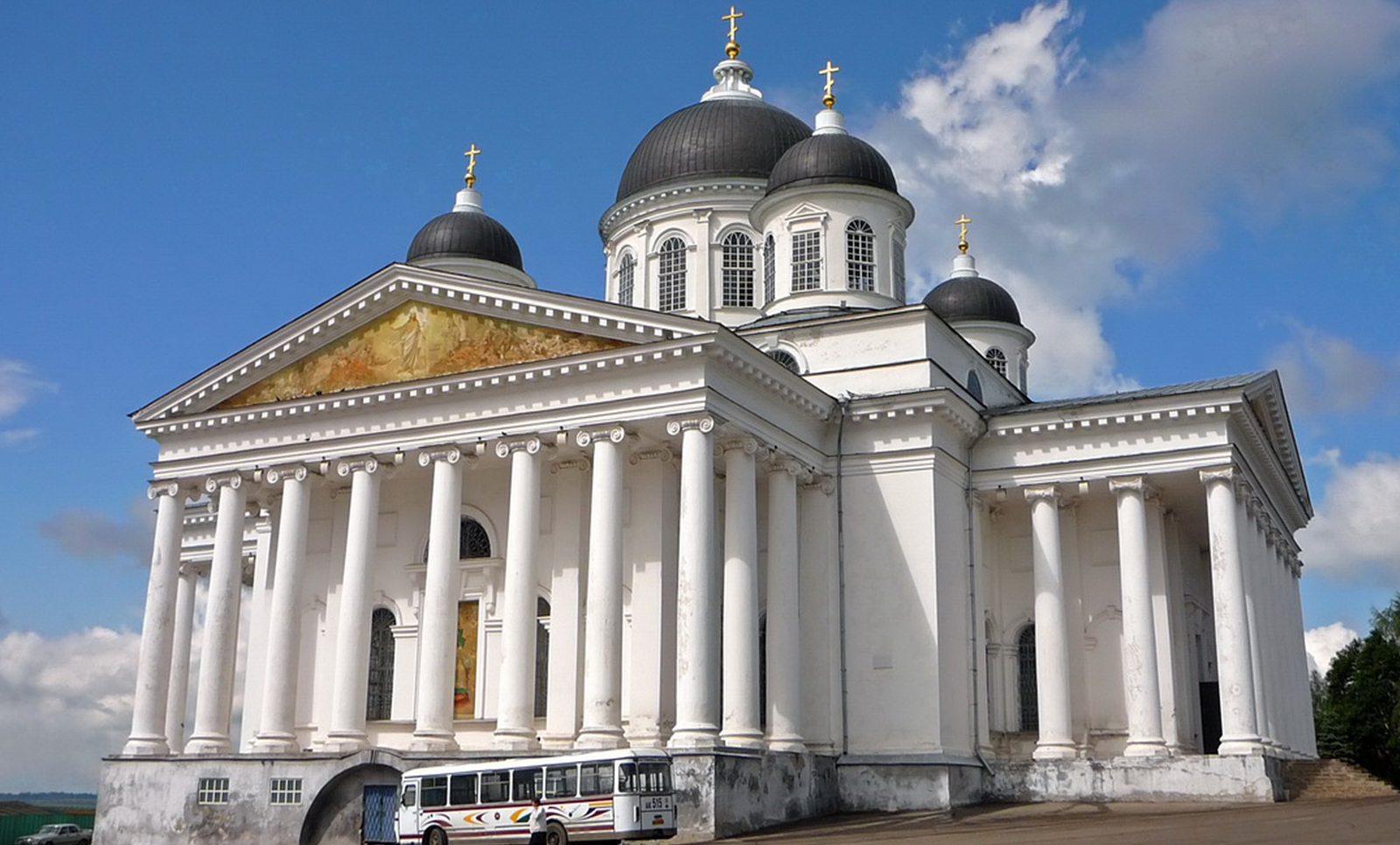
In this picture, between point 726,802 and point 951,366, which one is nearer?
point 726,802

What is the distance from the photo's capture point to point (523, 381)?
82.1ft

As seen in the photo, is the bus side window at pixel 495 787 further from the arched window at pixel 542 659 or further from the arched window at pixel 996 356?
the arched window at pixel 996 356

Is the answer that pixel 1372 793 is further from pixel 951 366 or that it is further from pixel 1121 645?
pixel 951 366

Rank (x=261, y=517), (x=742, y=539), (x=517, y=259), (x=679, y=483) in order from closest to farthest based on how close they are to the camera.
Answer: (x=742, y=539)
(x=679, y=483)
(x=261, y=517)
(x=517, y=259)

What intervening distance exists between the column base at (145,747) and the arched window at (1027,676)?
54.0ft

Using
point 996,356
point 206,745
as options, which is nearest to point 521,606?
point 206,745

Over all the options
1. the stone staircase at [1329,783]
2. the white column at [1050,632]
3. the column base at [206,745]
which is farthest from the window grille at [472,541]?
the stone staircase at [1329,783]

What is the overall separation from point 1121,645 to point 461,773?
43.6 ft

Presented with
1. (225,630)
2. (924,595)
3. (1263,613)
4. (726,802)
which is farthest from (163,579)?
(1263,613)

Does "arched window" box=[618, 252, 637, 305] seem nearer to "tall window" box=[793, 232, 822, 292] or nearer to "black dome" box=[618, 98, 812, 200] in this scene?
"black dome" box=[618, 98, 812, 200]

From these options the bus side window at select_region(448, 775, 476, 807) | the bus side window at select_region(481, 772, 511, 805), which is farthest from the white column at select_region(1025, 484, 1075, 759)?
the bus side window at select_region(448, 775, 476, 807)

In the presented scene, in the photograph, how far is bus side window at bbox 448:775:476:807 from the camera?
2134 centimetres

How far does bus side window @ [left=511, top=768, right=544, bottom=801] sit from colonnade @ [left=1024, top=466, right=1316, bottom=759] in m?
10.3

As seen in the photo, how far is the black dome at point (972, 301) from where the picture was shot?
4034 cm
